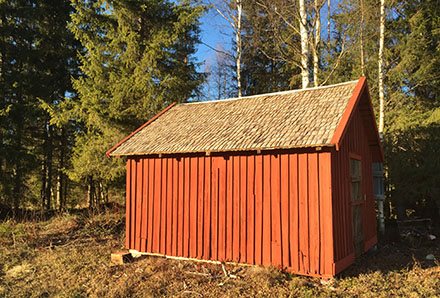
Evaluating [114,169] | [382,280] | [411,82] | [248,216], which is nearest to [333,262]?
[382,280]

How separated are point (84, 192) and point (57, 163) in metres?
3.39

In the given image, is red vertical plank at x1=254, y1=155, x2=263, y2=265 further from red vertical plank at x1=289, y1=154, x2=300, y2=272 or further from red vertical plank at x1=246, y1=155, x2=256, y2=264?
red vertical plank at x1=289, y1=154, x2=300, y2=272

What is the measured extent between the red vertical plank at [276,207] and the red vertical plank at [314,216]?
0.71m

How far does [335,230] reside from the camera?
7.32 metres

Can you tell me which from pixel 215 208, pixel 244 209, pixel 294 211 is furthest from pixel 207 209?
pixel 294 211

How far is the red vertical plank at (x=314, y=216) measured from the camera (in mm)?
7227

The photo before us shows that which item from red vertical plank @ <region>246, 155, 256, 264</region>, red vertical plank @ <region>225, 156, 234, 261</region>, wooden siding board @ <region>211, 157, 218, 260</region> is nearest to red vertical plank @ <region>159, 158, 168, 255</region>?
wooden siding board @ <region>211, 157, 218, 260</region>

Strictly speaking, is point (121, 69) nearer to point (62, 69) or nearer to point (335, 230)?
point (62, 69)

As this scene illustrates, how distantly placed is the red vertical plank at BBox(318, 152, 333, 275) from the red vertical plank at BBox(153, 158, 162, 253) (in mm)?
4444

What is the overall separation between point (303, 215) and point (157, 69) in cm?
1069

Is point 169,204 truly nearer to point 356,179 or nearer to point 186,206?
point 186,206

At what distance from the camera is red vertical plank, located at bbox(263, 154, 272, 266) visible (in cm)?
780

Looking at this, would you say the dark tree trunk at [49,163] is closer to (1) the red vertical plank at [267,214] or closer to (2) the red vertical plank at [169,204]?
(2) the red vertical plank at [169,204]

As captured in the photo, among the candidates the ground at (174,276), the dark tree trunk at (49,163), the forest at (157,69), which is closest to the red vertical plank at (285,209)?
the ground at (174,276)
